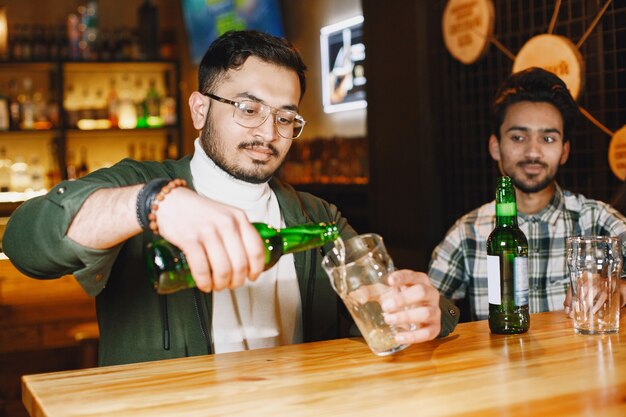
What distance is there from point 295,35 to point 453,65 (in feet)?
6.60

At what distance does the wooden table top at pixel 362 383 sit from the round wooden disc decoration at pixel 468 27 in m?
2.08

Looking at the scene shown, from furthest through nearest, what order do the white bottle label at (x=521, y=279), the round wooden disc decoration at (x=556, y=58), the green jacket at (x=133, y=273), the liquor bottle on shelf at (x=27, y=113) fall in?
the liquor bottle on shelf at (x=27, y=113)
the round wooden disc decoration at (x=556, y=58)
the white bottle label at (x=521, y=279)
the green jacket at (x=133, y=273)

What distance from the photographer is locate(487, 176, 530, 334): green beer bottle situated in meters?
1.39

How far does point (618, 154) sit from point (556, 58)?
0.43 meters

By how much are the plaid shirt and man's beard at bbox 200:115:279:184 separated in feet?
2.41

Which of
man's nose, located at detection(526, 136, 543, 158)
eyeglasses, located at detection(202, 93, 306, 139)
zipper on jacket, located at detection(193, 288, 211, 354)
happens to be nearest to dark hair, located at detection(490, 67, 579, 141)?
man's nose, located at detection(526, 136, 543, 158)

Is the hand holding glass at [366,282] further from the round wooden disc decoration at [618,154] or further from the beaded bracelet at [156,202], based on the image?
the round wooden disc decoration at [618,154]

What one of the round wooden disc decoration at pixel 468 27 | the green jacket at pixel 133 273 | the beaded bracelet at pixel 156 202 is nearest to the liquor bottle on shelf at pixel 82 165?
the round wooden disc decoration at pixel 468 27

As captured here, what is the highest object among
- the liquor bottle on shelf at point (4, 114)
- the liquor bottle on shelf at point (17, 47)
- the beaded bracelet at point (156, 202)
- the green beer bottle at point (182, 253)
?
the liquor bottle on shelf at point (17, 47)

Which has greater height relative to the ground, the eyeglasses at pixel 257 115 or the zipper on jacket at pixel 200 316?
the eyeglasses at pixel 257 115

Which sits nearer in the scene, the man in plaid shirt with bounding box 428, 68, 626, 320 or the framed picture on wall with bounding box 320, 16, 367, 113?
the man in plaid shirt with bounding box 428, 68, 626, 320

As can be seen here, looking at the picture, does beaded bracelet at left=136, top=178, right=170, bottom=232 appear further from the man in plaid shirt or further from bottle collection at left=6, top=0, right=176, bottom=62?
bottle collection at left=6, top=0, right=176, bottom=62

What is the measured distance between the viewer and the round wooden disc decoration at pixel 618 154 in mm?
2600

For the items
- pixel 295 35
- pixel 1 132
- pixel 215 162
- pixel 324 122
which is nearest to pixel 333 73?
pixel 324 122
